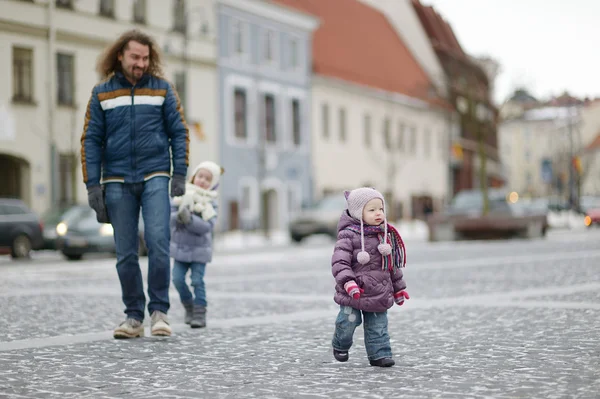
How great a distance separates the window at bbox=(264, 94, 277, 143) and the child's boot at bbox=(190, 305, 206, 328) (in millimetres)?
38715

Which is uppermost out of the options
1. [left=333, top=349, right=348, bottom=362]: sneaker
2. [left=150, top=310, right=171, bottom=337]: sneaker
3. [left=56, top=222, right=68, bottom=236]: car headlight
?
[left=56, top=222, right=68, bottom=236]: car headlight

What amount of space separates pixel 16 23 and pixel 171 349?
27956 millimetres

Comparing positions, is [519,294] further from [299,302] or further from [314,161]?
[314,161]

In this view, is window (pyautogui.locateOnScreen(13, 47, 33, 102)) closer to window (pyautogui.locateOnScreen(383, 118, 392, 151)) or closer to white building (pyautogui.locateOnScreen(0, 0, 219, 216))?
white building (pyautogui.locateOnScreen(0, 0, 219, 216))

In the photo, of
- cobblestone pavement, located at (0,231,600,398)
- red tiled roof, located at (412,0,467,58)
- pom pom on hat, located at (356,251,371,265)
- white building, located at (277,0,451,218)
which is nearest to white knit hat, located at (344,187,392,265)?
pom pom on hat, located at (356,251,371,265)

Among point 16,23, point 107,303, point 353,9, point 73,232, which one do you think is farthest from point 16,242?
point 353,9

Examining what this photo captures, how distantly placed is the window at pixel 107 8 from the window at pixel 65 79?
254 centimetres

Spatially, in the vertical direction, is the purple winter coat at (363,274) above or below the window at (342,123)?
below

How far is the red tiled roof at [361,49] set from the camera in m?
54.0

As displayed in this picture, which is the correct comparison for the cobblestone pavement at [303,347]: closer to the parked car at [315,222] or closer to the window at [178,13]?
the parked car at [315,222]

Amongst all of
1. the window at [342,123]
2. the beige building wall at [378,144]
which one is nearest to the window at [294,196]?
the beige building wall at [378,144]

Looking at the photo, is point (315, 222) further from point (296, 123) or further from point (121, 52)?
point (121, 52)

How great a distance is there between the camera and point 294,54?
4991 cm

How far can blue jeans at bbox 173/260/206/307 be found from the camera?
916 centimetres
